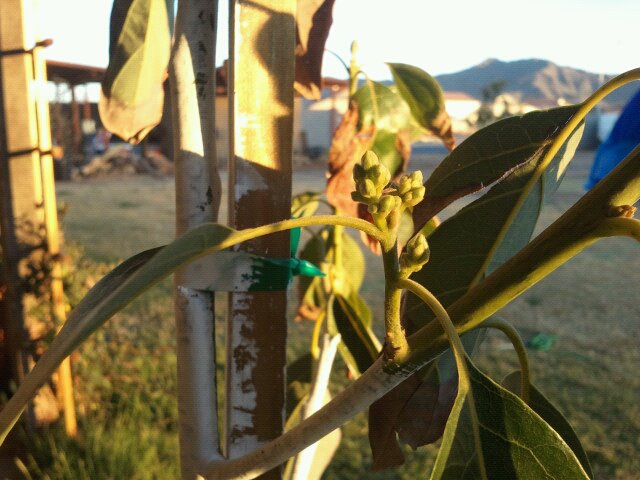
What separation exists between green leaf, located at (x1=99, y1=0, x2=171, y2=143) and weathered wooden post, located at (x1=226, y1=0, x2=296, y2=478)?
0.38 feet

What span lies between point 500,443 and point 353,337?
0.38 metres

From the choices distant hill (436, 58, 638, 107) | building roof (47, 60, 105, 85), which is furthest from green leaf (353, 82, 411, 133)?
distant hill (436, 58, 638, 107)

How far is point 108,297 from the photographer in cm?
25

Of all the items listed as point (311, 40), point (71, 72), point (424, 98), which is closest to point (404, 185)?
point (311, 40)

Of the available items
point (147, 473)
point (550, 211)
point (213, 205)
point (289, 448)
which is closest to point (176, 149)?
point (213, 205)

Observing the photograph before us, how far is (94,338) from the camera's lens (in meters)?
1.97

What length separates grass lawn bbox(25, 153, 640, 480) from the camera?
1.41 meters

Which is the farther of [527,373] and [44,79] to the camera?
[44,79]

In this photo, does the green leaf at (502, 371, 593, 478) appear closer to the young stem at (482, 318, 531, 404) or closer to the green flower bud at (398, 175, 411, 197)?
the young stem at (482, 318, 531, 404)

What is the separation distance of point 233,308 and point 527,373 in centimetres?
19

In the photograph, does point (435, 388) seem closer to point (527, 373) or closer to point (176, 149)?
point (527, 373)

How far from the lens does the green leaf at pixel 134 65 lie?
0.48 meters

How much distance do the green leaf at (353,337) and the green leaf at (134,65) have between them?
0.30m

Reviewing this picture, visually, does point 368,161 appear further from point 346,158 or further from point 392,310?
point 346,158
